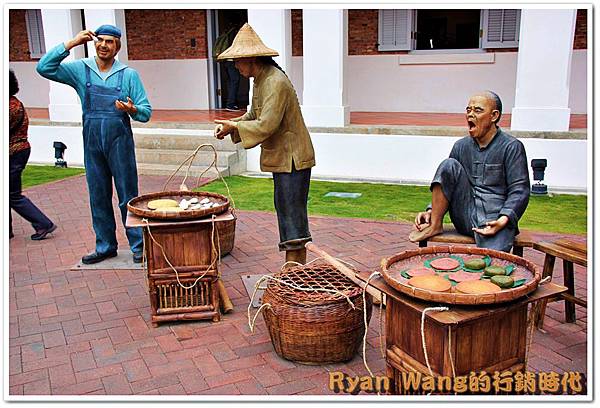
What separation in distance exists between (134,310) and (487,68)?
9.31m

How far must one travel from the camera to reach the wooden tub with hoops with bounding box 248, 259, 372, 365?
3.23m

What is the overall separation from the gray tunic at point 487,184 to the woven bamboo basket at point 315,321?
0.94 meters

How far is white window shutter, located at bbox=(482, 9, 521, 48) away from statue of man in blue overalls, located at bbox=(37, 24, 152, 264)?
27.8ft

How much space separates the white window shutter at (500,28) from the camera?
10938 millimetres

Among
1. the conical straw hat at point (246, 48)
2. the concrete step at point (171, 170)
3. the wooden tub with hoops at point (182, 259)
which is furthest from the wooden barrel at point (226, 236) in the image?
the concrete step at point (171, 170)

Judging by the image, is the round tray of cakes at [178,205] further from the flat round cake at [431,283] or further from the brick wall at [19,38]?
the brick wall at [19,38]

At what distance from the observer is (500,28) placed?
1111cm

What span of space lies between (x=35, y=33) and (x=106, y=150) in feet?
37.0

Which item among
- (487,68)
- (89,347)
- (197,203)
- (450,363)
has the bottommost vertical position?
(89,347)

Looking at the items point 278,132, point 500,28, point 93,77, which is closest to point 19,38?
point 500,28

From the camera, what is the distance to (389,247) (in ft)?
18.3

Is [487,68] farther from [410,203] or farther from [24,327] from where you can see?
[24,327]

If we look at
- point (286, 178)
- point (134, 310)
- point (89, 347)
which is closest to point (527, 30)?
point (286, 178)

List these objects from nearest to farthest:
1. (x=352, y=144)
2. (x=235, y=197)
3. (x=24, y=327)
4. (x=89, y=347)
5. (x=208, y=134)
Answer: (x=89, y=347) < (x=24, y=327) < (x=235, y=197) < (x=352, y=144) < (x=208, y=134)
